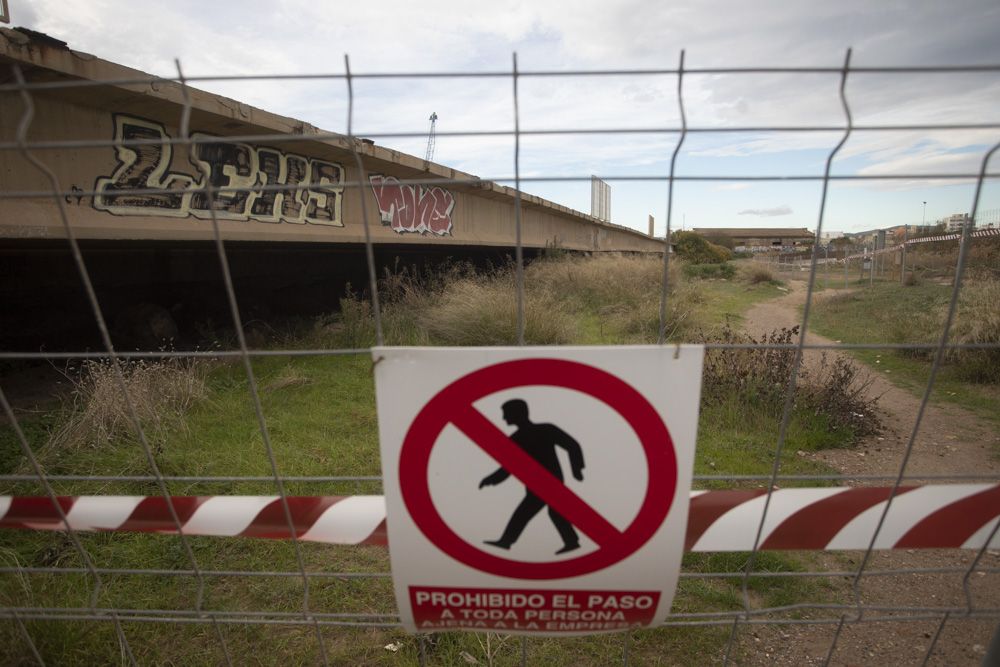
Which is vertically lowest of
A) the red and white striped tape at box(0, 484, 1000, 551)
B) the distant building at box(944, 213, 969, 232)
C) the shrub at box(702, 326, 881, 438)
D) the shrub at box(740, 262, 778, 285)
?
the shrub at box(702, 326, 881, 438)

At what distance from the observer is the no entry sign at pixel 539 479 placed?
52.7 inches

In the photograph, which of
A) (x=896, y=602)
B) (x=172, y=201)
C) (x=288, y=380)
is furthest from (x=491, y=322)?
(x=896, y=602)

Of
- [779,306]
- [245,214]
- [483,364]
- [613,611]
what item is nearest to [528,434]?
[483,364]

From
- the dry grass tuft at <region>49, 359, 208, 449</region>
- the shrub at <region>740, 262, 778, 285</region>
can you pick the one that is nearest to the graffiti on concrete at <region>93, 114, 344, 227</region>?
the dry grass tuft at <region>49, 359, 208, 449</region>

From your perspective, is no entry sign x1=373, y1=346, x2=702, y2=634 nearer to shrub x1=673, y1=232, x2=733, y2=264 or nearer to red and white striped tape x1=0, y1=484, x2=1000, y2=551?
red and white striped tape x1=0, y1=484, x2=1000, y2=551

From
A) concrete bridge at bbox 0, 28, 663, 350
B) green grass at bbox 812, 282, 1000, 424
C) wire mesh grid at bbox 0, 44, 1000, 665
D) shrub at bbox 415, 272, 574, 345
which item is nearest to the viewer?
wire mesh grid at bbox 0, 44, 1000, 665

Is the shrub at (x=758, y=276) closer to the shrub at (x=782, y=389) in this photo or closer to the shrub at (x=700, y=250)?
the shrub at (x=700, y=250)

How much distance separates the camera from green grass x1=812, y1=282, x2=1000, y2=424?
5.74 m

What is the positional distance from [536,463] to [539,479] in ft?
0.14

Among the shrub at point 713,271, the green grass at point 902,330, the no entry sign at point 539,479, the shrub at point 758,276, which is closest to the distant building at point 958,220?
the no entry sign at point 539,479

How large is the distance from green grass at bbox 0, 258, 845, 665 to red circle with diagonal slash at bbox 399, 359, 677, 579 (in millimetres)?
1058

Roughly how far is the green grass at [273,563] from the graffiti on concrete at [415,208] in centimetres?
528

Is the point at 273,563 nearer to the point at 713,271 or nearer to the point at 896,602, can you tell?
the point at 896,602

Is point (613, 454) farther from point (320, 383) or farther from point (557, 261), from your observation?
point (557, 261)
